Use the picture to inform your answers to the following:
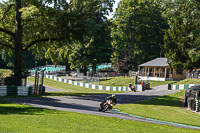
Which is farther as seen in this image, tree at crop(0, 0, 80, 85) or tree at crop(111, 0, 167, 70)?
tree at crop(111, 0, 167, 70)

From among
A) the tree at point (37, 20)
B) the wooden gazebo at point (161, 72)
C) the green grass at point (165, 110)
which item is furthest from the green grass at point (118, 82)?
the tree at point (37, 20)

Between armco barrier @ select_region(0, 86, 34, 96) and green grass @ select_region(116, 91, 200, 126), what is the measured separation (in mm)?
10702

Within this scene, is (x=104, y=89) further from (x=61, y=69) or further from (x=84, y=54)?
(x=61, y=69)

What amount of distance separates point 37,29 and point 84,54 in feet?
109

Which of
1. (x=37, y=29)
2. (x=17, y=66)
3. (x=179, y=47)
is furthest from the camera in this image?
(x=179, y=47)

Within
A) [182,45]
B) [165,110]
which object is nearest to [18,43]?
[165,110]

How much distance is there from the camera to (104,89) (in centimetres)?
4941

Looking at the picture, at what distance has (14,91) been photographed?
29.0 metres

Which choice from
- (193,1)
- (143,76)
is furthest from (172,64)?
(193,1)

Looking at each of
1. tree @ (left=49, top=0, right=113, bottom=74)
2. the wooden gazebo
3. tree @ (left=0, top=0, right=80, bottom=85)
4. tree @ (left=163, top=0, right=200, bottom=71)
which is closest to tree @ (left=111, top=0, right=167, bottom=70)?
tree @ (left=49, top=0, right=113, bottom=74)

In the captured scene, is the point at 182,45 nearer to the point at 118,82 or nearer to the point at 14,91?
the point at 118,82

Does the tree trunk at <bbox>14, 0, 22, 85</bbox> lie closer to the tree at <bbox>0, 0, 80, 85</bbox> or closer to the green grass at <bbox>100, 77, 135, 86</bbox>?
the tree at <bbox>0, 0, 80, 85</bbox>

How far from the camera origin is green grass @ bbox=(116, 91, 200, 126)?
20269 millimetres

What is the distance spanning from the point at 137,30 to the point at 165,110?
150 ft
